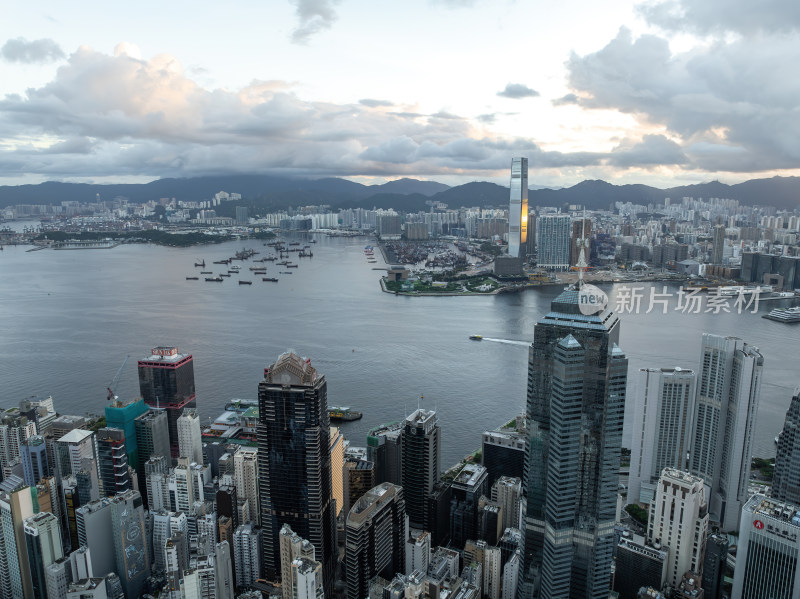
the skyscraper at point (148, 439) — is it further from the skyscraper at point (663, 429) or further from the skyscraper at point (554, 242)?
the skyscraper at point (554, 242)

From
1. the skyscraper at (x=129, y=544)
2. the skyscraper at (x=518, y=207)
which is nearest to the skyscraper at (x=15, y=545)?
the skyscraper at (x=129, y=544)

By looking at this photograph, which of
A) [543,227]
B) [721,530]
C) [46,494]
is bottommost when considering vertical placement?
[721,530]

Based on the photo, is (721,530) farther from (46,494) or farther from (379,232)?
(379,232)

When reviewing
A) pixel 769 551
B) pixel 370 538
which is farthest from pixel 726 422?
pixel 370 538

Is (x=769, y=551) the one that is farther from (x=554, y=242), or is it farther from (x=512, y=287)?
(x=554, y=242)

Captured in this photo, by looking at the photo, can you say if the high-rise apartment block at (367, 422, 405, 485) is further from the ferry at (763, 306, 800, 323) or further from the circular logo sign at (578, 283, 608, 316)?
the ferry at (763, 306, 800, 323)

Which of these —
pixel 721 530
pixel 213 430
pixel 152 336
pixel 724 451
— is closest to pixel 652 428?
pixel 724 451
